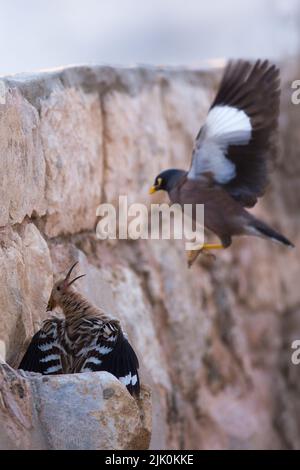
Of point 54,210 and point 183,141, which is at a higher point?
point 183,141

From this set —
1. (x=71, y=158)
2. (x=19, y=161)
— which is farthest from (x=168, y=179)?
(x=19, y=161)

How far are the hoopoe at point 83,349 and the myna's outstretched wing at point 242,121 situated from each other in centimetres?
175

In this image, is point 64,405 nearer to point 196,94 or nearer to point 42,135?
point 42,135

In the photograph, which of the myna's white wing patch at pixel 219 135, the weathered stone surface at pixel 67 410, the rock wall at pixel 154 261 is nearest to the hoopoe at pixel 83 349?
the rock wall at pixel 154 261

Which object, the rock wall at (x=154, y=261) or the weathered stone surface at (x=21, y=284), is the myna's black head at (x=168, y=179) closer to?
the rock wall at (x=154, y=261)

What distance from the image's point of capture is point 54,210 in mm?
5176

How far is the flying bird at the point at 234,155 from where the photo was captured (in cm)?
582

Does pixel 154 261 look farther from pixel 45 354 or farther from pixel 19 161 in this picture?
pixel 45 354

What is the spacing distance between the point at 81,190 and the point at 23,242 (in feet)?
3.56

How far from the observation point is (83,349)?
4.29 meters

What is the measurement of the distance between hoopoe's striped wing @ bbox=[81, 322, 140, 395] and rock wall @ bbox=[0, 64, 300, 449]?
296mm

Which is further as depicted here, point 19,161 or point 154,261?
point 154,261

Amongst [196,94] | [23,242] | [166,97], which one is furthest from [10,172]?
[196,94]

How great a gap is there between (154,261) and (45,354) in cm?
233
